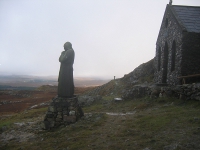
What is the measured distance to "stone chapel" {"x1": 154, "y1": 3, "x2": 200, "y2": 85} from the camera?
46.6 ft

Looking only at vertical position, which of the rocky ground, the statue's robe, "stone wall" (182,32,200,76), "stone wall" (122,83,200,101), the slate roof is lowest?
the rocky ground

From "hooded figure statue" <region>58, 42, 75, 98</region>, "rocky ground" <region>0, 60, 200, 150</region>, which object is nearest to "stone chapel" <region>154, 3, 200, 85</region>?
"rocky ground" <region>0, 60, 200, 150</region>

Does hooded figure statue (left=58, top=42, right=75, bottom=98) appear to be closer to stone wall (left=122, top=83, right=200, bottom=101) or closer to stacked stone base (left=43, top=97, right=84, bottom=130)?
stacked stone base (left=43, top=97, right=84, bottom=130)

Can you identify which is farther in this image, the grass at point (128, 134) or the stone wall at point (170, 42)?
the stone wall at point (170, 42)

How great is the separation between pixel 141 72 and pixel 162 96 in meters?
15.6

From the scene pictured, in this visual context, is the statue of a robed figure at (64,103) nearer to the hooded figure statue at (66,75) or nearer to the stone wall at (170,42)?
the hooded figure statue at (66,75)

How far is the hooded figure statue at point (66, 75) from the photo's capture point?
1057 cm

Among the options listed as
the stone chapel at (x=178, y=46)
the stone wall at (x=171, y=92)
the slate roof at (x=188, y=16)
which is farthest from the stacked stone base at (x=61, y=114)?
the slate roof at (x=188, y=16)

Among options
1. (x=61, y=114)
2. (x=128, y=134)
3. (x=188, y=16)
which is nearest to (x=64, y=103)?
(x=61, y=114)

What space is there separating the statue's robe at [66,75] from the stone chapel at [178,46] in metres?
8.32

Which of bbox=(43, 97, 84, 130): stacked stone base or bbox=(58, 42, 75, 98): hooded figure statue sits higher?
bbox=(58, 42, 75, 98): hooded figure statue

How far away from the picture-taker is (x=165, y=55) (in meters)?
17.9

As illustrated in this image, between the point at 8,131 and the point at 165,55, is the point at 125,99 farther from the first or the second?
the point at 8,131

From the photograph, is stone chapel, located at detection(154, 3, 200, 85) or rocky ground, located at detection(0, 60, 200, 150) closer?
rocky ground, located at detection(0, 60, 200, 150)
